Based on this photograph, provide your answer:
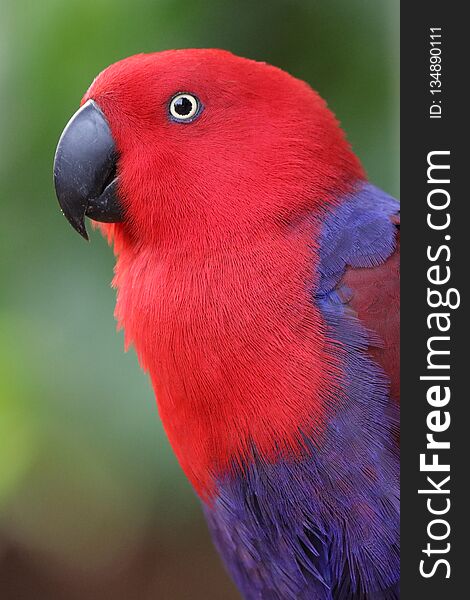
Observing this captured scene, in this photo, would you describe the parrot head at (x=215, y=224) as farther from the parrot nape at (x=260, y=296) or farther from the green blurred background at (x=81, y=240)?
the green blurred background at (x=81, y=240)

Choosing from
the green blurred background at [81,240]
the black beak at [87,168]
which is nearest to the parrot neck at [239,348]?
the black beak at [87,168]

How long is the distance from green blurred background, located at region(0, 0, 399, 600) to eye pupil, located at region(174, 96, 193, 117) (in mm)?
500

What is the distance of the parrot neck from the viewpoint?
41.3 inches

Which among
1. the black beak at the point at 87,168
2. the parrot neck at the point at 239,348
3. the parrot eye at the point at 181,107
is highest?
the parrot eye at the point at 181,107

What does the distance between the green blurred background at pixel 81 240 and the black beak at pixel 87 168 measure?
47 centimetres

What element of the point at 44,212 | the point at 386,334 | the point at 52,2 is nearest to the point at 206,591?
the point at 44,212

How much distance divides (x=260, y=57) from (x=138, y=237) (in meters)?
0.64

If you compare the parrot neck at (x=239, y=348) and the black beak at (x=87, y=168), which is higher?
the black beak at (x=87, y=168)

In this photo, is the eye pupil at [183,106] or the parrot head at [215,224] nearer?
the parrot head at [215,224]

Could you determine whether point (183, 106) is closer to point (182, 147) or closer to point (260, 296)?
point (182, 147)

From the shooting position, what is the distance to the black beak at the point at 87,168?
1.17m

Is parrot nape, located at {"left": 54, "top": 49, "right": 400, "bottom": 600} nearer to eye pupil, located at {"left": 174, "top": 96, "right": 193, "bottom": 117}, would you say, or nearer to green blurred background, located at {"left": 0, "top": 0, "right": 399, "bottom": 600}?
eye pupil, located at {"left": 174, "top": 96, "right": 193, "bottom": 117}

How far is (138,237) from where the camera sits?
47.8 inches

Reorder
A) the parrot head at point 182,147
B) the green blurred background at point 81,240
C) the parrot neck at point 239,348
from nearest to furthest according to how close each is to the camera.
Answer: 1. the parrot neck at point 239,348
2. the parrot head at point 182,147
3. the green blurred background at point 81,240
